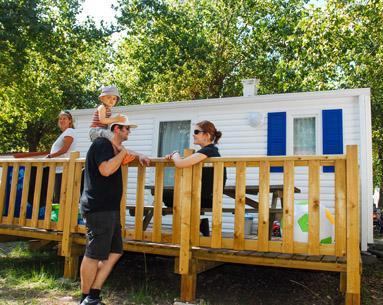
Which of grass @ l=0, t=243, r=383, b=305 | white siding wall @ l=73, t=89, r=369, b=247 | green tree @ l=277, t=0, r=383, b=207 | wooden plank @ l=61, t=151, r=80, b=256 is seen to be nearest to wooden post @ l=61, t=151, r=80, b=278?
wooden plank @ l=61, t=151, r=80, b=256

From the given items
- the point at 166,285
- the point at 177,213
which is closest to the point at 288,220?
the point at 177,213

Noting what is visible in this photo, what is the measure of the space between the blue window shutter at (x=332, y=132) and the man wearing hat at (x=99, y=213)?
4.50 meters

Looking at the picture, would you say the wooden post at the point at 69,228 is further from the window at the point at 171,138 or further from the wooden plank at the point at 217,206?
the window at the point at 171,138

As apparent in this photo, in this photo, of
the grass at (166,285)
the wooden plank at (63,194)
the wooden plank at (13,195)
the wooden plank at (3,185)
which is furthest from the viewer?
the wooden plank at (3,185)

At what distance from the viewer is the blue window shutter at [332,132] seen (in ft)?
22.6

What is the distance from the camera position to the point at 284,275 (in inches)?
204

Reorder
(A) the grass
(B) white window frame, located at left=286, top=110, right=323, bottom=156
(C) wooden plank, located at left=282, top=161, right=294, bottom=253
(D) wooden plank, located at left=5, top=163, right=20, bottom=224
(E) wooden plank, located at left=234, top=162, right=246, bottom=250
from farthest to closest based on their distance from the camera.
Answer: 1. (B) white window frame, located at left=286, top=110, right=323, bottom=156
2. (D) wooden plank, located at left=5, top=163, right=20, bottom=224
3. (A) the grass
4. (E) wooden plank, located at left=234, top=162, right=246, bottom=250
5. (C) wooden plank, located at left=282, top=161, right=294, bottom=253

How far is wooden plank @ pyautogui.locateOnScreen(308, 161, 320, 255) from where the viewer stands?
365cm

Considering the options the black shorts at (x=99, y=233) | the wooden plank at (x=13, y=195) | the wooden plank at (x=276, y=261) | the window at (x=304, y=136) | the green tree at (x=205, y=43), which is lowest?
the wooden plank at (x=276, y=261)

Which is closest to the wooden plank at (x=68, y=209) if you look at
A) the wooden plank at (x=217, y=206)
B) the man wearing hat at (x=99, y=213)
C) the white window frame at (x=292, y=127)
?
the man wearing hat at (x=99, y=213)

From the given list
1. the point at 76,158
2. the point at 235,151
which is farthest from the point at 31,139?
the point at 76,158

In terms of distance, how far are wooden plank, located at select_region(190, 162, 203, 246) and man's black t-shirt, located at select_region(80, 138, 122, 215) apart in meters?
0.93

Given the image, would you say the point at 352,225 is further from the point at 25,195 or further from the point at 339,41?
the point at 339,41

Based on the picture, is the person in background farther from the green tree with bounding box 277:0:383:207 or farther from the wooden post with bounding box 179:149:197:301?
the green tree with bounding box 277:0:383:207
